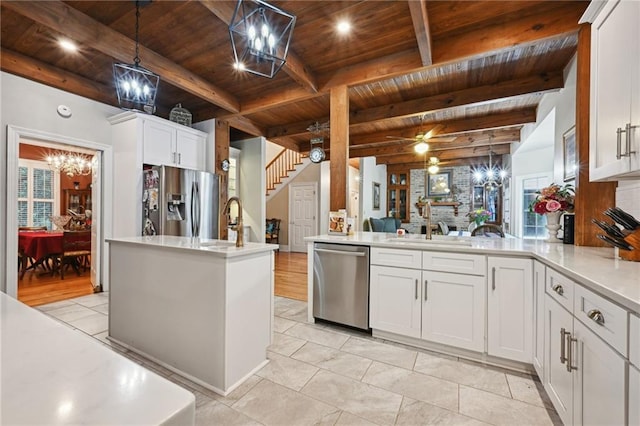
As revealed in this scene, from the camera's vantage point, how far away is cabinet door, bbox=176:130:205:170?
4.28 metres

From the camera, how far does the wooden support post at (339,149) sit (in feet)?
11.2

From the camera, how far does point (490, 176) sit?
7.66 meters

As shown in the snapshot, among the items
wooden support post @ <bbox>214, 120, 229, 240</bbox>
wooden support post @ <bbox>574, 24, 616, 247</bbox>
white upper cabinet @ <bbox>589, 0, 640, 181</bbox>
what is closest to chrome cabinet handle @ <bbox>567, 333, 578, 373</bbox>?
white upper cabinet @ <bbox>589, 0, 640, 181</bbox>

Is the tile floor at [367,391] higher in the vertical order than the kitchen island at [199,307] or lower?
lower

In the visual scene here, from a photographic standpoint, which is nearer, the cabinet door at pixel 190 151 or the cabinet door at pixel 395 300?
the cabinet door at pixel 395 300

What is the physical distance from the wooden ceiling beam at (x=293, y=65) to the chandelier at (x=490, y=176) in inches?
242

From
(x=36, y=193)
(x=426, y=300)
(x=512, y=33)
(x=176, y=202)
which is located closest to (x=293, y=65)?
(x=512, y=33)

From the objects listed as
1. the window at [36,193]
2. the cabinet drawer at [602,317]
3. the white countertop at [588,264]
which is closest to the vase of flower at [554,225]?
the white countertop at [588,264]

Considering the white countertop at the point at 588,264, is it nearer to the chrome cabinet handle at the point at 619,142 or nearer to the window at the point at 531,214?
the chrome cabinet handle at the point at 619,142

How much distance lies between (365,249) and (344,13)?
215 cm

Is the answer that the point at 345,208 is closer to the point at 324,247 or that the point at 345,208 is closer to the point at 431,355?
the point at 324,247

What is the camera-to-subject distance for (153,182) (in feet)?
12.2

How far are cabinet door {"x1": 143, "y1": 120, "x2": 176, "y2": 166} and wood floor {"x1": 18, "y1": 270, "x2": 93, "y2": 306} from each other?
2084 millimetres

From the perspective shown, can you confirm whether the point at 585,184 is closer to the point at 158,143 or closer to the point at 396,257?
the point at 396,257
